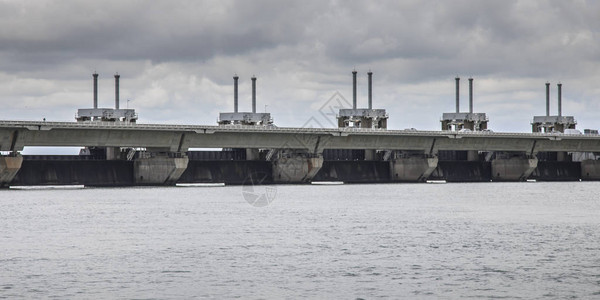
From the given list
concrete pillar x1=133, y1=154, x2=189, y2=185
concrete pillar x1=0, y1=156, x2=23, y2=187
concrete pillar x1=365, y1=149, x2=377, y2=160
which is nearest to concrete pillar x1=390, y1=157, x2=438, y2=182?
concrete pillar x1=365, y1=149, x2=377, y2=160

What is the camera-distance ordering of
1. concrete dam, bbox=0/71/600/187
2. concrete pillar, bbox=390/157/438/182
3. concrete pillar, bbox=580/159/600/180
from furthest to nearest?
concrete pillar, bbox=580/159/600/180, concrete pillar, bbox=390/157/438/182, concrete dam, bbox=0/71/600/187

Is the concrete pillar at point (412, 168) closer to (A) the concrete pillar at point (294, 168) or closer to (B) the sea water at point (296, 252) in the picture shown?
(A) the concrete pillar at point (294, 168)

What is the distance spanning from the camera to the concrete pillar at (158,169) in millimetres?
110375

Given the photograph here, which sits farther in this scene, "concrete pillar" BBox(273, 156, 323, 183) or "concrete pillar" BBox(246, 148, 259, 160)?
"concrete pillar" BBox(246, 148, 259, 160)

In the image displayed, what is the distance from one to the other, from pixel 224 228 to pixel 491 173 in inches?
3889

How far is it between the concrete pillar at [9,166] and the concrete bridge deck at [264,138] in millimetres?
1273

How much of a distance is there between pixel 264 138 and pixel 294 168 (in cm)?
668

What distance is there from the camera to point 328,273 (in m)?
34.3

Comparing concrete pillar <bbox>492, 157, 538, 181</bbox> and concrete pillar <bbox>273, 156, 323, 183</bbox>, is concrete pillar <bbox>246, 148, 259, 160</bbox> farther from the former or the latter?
concrete pillar <bbox>492, 157, 538, 181</bbox>

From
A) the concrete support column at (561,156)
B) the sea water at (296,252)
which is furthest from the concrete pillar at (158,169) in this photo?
the concrete support column at (561,156)

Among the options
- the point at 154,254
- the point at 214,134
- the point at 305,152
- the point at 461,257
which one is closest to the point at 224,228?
the point at 154,254

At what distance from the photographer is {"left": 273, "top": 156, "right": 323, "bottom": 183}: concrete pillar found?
121 metres

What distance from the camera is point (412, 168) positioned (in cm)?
13325

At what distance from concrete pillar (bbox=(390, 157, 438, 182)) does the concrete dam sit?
0.14m
